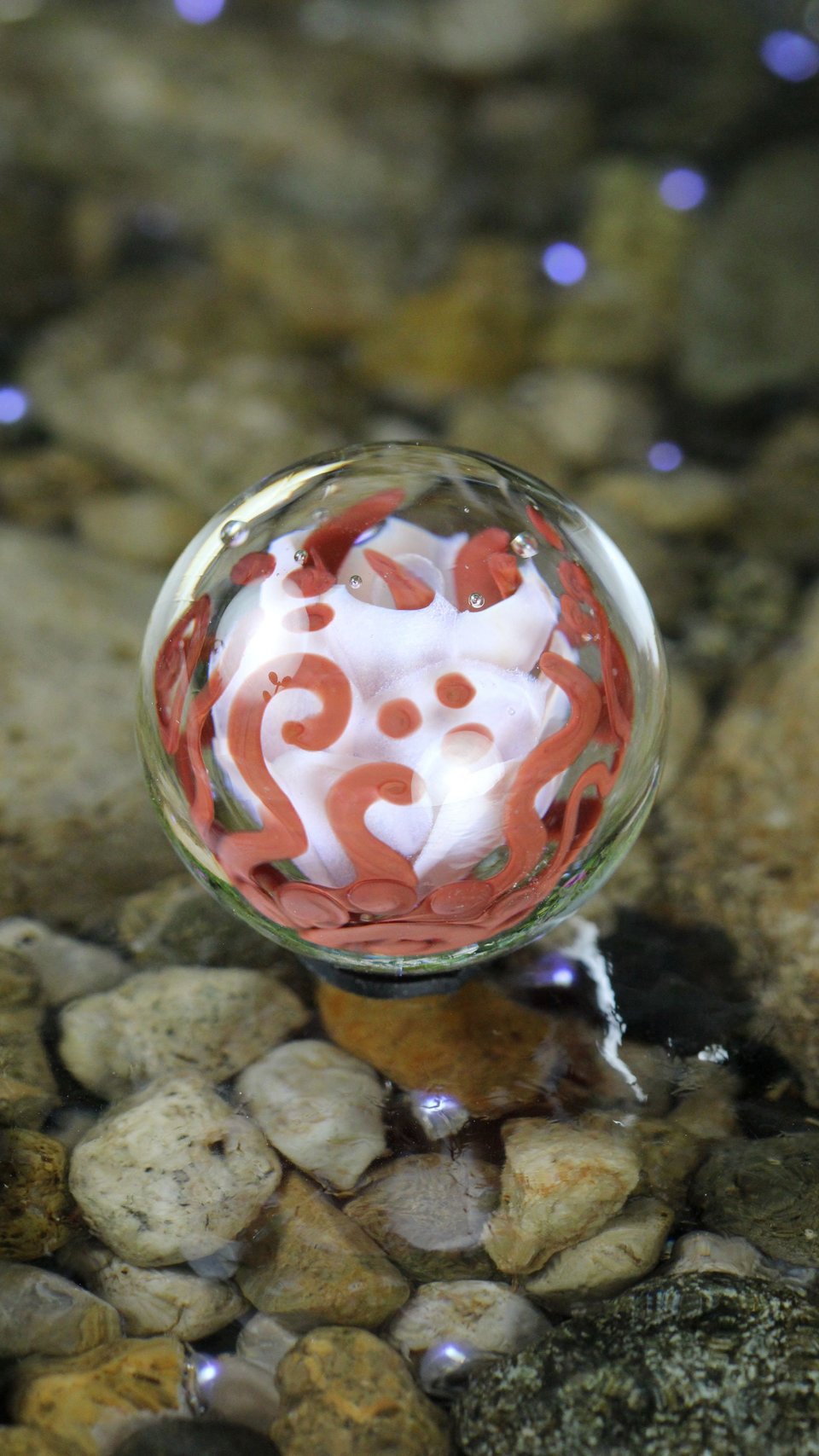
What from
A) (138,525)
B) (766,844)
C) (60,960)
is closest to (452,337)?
(138,525)

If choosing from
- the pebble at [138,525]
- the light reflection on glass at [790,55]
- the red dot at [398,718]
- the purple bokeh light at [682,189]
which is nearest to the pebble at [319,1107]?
the red dot at [398,718]

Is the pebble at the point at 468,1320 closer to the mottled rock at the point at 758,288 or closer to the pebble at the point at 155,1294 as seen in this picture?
the pebble at the point at 155,1294

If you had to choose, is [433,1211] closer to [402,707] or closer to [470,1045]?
[470,1045]

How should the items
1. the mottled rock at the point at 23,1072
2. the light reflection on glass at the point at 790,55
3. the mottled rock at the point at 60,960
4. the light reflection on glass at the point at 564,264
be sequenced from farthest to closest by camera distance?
1. the light reflection on glass at the point at 790,55
2. the light reflection on glass at the point at 564,264
3. the mottled rock at the point at 60,960
4. the mottled rock at the point at 23,1072

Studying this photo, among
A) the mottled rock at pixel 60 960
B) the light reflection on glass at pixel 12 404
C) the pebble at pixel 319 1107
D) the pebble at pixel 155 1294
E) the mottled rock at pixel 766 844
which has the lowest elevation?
the pebble at pixel 155 1294

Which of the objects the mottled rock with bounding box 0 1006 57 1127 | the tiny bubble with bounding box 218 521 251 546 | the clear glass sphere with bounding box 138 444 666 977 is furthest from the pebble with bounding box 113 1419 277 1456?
the tiny bubble with bounding box 218 521 251 546

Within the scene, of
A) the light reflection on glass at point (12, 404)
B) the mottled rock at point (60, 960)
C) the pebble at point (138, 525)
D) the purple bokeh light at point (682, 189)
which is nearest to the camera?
the mottled rock at point (60, 960)
